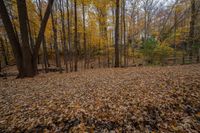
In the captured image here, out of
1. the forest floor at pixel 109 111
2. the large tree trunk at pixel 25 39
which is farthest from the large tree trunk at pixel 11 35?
the forest floor at pixel 109 111

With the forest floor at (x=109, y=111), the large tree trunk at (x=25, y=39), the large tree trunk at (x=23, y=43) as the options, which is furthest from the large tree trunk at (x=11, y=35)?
the forest floor at (x=109, y=111)

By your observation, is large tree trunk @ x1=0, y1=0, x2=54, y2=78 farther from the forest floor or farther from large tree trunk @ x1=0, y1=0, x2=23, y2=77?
the forest floor

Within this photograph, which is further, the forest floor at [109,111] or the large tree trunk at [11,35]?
the large tree trunk at [11,35]

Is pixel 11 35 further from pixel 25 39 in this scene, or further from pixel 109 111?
pixel 109 111

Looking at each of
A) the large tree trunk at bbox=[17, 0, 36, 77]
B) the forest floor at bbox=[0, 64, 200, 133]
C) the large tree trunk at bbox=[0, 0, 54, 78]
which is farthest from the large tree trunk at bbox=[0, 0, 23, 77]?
the forest floor at bbox=[0, 64, 200, 133]

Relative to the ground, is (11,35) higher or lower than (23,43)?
higher

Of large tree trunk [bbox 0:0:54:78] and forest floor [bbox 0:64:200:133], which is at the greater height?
large tree trunk [bbox 0:0:54:78]

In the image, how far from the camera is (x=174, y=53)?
12938 mm

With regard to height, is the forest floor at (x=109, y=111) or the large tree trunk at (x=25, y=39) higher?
the large tree trunk at (x=25, y=39)

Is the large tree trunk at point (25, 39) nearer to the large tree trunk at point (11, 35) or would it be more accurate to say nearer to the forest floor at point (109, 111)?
the large tree trunk at point (11, 35)

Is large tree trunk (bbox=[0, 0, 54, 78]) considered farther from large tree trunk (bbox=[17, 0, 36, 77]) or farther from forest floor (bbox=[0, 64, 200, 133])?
forest floor (bbox=[0, 64, 200, 133])

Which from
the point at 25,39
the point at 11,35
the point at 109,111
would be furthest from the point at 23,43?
the point at 109,111

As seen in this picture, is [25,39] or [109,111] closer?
[109,111]

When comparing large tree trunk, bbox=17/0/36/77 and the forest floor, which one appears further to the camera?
large tree trunk, bbox=17/0/36/77
